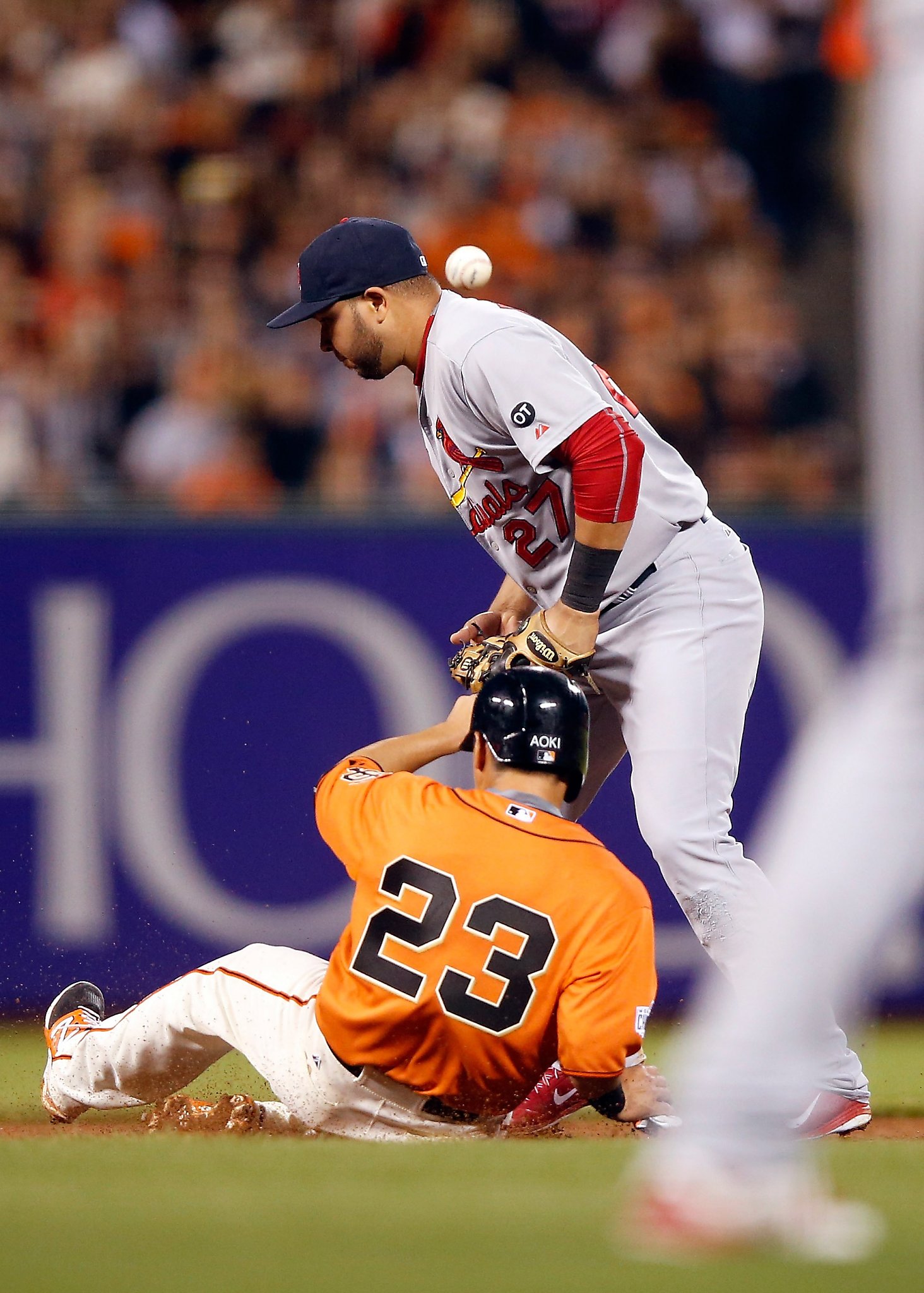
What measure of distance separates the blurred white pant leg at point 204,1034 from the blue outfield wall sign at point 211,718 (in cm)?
198

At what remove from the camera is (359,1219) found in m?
2.35

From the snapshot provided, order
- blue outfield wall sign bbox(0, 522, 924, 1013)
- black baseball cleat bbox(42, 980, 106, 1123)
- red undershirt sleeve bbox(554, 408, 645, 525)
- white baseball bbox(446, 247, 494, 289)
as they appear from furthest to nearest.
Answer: blue outfield wall sign bbox(0, 522, 924, 1013), white baseball bbox(446, 247, 494, 289), black baseball cleat bbox(42, 980, 106, 1123), red undershirt sleeve bbox(554, 408, 645, 525)

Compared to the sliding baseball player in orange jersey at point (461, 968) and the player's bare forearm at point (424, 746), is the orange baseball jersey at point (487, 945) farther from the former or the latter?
the player's bare forearm at point (424, 746)

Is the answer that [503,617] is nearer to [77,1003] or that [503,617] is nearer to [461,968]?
[461,968]

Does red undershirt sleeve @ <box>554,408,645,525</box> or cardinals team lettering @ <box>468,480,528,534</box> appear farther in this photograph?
cardinals team lettering @ <box>468,480,528,534</box>

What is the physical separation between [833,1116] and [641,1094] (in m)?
0.57

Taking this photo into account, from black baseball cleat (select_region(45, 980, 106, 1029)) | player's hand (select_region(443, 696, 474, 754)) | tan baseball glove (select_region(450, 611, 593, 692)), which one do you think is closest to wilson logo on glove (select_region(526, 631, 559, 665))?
tan baseball glove (select_region(450, 611, 593, 692))

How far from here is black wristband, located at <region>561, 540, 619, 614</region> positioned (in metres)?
3.85

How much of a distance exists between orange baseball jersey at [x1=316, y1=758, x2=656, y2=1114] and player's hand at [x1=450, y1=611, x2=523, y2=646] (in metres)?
0.85

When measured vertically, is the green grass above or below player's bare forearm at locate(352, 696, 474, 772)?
below

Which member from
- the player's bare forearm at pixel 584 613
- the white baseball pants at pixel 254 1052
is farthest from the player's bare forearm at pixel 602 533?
the white baseball pants at pixel 254 1052

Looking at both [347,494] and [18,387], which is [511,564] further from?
[18,387]

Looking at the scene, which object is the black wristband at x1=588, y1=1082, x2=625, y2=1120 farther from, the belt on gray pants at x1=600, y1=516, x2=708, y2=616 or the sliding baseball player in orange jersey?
the belt on gray pants at x1=600, y1=516, x2=708, y2=616

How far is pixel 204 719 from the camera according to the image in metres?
6.18
